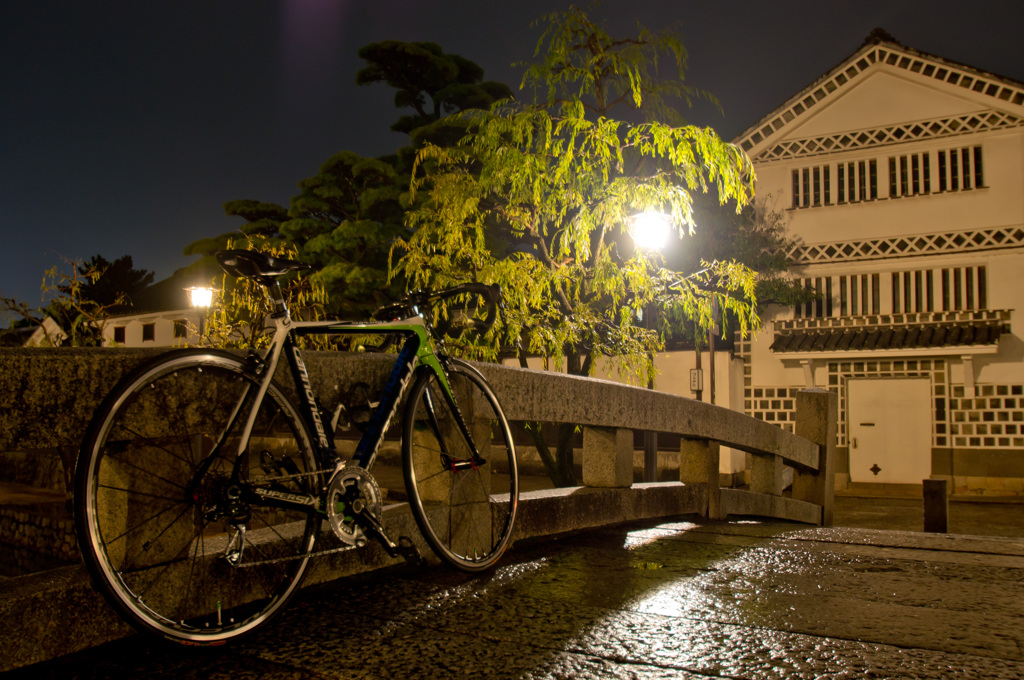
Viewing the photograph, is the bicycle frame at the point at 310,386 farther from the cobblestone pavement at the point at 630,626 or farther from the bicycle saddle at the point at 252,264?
the cobblestone pavement at the point at 630,626

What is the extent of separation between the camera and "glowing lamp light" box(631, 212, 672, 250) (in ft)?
25.0

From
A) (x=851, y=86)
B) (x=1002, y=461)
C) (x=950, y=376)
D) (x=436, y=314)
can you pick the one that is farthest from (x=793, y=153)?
(x=436, y=314)

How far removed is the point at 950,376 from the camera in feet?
55.6

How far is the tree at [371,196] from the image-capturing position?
47.0ft

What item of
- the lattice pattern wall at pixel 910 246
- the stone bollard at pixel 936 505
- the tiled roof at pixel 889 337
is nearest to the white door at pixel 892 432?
the tiled roof at pixel 889 337

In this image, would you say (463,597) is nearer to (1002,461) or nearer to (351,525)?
(351,525)

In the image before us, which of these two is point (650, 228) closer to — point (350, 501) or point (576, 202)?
point (576, 202)

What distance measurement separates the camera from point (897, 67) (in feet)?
57.4

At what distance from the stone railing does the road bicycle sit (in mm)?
109

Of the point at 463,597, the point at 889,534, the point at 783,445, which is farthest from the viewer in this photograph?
the point at 783,445

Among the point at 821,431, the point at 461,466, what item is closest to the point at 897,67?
the point at 821,431

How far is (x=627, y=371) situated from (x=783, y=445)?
2.92m

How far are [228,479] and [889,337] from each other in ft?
58.3

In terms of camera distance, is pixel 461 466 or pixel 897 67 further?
pixel 897 67
